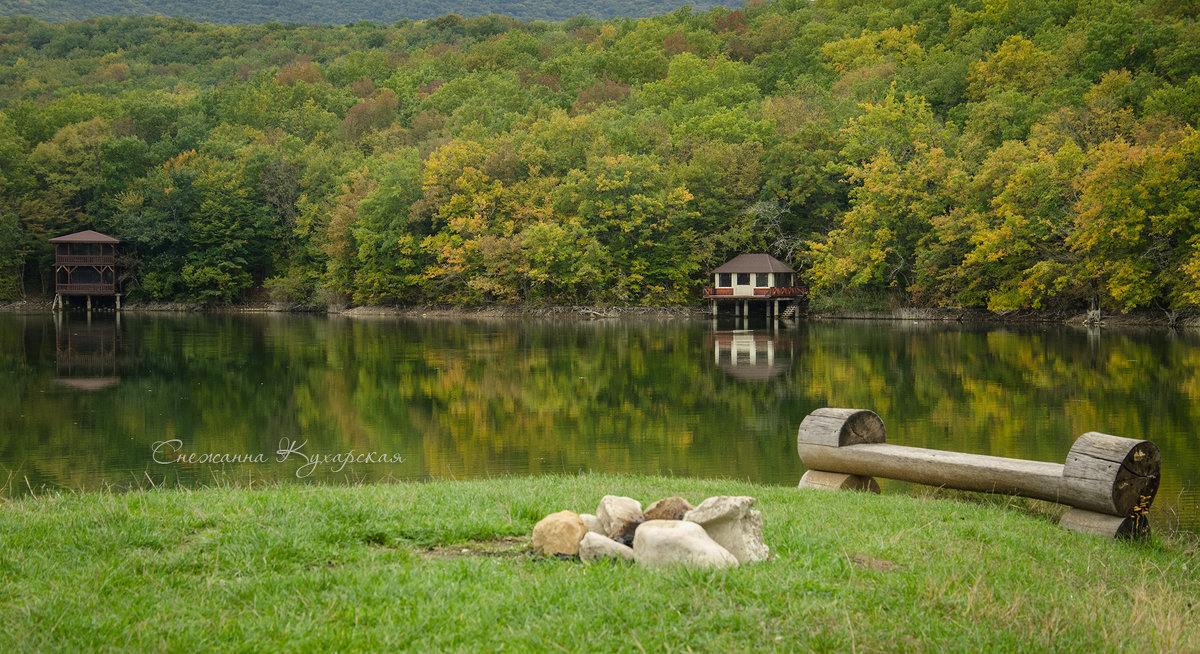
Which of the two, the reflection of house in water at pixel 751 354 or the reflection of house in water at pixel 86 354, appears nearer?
the reflection of house in water at pixel 86 354

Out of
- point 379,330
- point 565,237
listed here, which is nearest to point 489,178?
point 565,237

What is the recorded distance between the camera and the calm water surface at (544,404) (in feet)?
42.0

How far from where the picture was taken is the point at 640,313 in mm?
56062

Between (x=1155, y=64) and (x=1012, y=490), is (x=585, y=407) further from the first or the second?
(x=1155, y=64)

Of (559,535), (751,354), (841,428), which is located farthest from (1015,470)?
(751,354)

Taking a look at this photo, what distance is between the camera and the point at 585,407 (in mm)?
18219

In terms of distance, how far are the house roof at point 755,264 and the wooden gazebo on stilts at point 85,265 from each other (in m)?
41.5

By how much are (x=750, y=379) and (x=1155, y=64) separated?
42.5 m

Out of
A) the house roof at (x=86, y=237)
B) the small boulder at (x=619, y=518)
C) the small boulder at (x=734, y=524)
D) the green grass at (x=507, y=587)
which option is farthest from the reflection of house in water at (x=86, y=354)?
the small boulder at (x=734, y=524)

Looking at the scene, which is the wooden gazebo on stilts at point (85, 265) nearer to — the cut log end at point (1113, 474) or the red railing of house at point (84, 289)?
the red railing of house at point (84, 289)

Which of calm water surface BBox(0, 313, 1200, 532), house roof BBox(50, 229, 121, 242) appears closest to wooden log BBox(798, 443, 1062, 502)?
calm water surface BBox(0, 313, 1200, 532)

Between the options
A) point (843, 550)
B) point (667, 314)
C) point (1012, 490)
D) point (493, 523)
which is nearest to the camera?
point (843, 550)

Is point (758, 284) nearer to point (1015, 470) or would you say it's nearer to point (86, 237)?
point (86, 237)

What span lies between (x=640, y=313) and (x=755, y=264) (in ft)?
24.6
